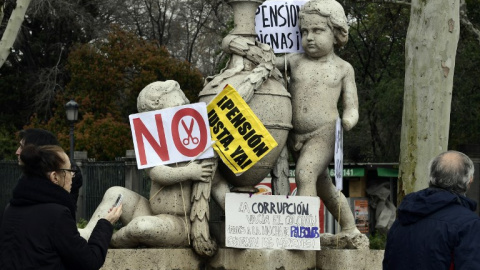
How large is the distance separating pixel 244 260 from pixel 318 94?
150 centimetres

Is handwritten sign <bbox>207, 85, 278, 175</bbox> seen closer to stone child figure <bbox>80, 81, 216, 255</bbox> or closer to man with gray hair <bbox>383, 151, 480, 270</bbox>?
stone child figure <bbox>80, 81, 216, 255</bbox>

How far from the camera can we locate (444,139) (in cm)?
1281

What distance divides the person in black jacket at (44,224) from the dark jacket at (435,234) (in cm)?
153

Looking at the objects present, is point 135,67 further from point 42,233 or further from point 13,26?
point 42,233

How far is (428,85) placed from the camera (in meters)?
12.8

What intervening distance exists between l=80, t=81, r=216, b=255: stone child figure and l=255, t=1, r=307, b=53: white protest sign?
1138mm

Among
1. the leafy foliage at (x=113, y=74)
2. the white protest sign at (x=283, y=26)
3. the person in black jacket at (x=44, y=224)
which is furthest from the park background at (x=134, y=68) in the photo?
the person in black jacket at (x=44, y=224)

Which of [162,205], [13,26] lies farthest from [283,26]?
[13,26]

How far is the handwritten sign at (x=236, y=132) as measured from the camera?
26.5 feet

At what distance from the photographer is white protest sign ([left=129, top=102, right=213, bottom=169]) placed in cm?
814

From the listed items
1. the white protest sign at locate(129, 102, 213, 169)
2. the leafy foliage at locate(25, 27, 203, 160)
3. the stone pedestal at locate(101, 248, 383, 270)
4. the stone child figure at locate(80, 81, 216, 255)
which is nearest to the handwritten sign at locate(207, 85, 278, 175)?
the white protest sign at locate(129, 102, 213, 169)

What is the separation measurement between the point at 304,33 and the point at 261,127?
1.02 m

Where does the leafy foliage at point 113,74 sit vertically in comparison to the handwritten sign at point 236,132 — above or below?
below

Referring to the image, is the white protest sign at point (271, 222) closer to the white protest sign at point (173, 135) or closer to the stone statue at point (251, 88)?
the stone statue at point (251, 88)
